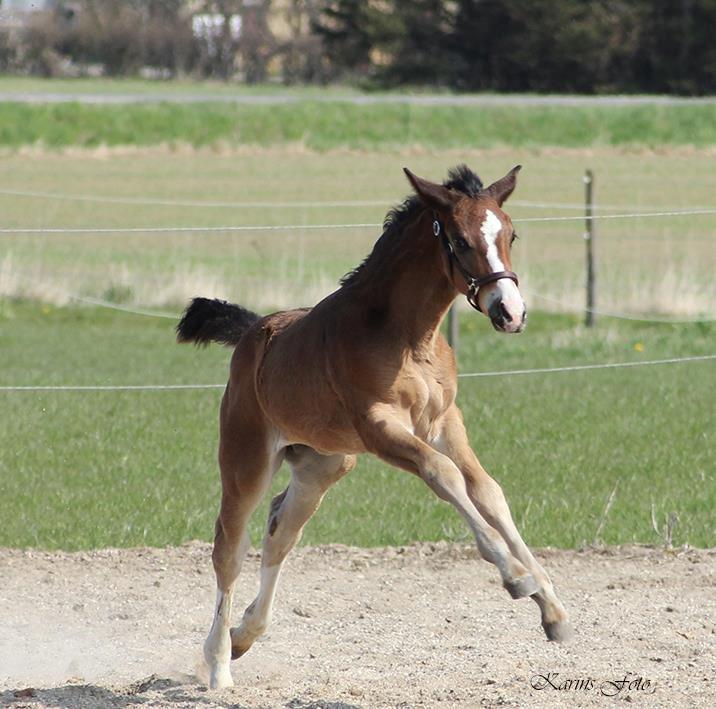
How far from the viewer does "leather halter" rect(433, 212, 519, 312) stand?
15.1 ft

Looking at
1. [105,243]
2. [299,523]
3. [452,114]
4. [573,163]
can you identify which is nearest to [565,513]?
[299,523]

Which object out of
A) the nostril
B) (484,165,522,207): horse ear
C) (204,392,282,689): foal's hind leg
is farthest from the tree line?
the nostril

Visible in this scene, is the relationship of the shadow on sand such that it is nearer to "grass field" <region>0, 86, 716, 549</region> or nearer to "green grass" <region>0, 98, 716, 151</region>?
"grass field" <region>0, 86, 716, 549</region>

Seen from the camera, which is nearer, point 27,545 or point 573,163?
point 27,545

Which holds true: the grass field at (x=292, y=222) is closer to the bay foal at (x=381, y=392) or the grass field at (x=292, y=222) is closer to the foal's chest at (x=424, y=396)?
the bay foal at (x=381, y=392)

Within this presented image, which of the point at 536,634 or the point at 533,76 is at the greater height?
the point at 536,634

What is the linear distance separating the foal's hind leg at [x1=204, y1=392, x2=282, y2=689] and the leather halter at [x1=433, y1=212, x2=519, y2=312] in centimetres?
126

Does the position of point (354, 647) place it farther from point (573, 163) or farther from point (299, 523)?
point (573, 163)

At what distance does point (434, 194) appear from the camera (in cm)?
485

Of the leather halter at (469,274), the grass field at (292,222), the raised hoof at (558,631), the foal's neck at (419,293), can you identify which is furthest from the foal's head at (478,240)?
the grass field at (292,222)

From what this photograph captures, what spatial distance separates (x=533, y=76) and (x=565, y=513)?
2348cm

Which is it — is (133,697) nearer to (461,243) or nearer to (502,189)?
(461,243)

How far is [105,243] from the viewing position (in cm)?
2217

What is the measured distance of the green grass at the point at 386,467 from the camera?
8.22m
